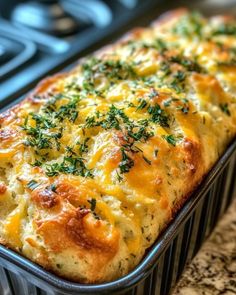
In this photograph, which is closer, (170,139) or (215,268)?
(170,139)

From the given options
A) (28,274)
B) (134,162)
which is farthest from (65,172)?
(28,274)

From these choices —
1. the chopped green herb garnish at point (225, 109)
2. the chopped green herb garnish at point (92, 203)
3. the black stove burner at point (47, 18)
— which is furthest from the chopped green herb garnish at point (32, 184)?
the black stove burner at point (47, 18)

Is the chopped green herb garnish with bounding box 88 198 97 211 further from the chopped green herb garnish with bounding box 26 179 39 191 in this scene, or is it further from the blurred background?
the blurred background

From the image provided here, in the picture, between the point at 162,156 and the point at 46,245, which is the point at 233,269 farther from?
the point at 46,245

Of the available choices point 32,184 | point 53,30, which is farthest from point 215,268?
point 53,30

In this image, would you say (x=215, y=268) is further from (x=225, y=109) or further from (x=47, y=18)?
(x=47, y=18)

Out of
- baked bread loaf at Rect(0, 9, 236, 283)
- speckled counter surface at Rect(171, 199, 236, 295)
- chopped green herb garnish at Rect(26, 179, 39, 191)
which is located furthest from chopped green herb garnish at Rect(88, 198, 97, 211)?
speckled counter surface at Rect(171, 199, 236, 295)
